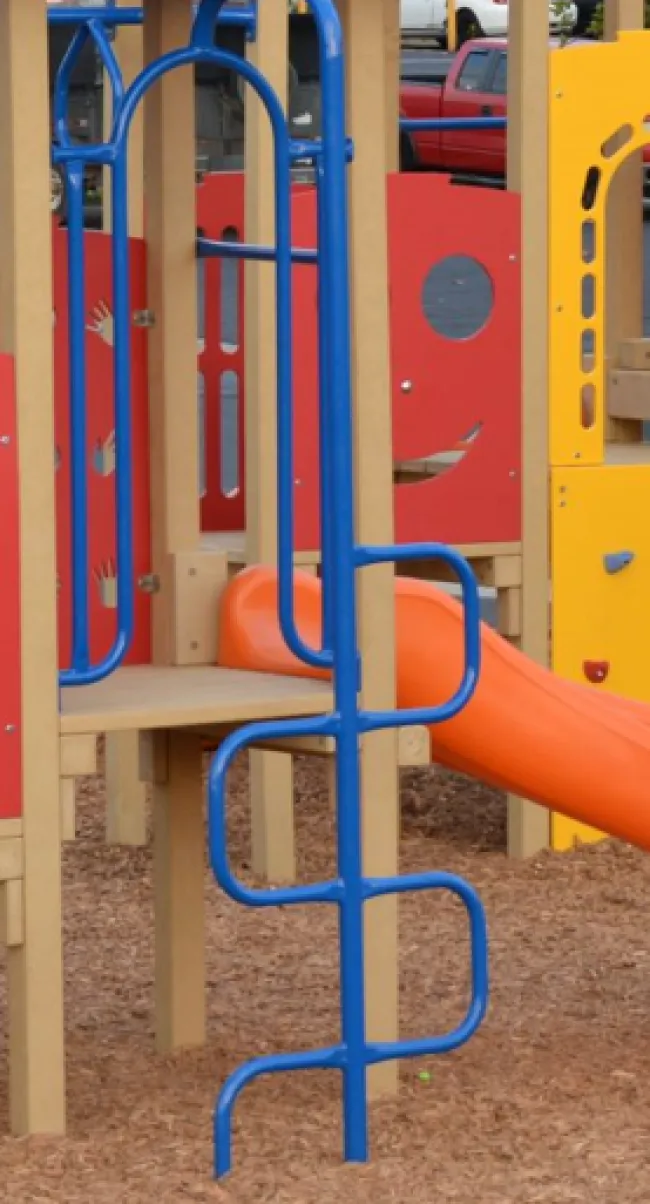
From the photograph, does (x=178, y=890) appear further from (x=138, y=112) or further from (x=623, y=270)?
(x=623, y=270)

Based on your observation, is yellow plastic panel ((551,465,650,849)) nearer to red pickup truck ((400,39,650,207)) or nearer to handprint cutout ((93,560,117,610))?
handprint cutout ((93,560,117,610))

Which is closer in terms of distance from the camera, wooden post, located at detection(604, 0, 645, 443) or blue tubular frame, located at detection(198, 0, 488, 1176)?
blue tubular frame, located at detection(198, 0, 488, 1176)

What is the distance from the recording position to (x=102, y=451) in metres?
4.97

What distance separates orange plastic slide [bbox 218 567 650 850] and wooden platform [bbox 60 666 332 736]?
29 centimetres

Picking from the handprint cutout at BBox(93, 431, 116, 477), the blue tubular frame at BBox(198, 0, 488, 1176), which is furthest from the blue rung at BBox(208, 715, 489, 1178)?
the handprint cutout at BBox(93, 431, 116, 477)

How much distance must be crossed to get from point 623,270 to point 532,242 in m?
2.07

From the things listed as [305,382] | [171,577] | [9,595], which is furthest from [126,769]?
[9,595]

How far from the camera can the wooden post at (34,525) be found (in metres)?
4.04

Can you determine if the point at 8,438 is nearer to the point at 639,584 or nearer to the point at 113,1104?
the point at 113,1104

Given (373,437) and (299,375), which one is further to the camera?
(299,375)

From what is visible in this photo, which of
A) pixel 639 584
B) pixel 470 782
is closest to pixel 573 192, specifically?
pixel 639 584

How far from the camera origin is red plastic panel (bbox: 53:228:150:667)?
480cm

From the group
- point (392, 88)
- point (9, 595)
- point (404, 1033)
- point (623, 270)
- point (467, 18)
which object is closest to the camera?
point (9, 595)

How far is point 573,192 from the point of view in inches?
273
